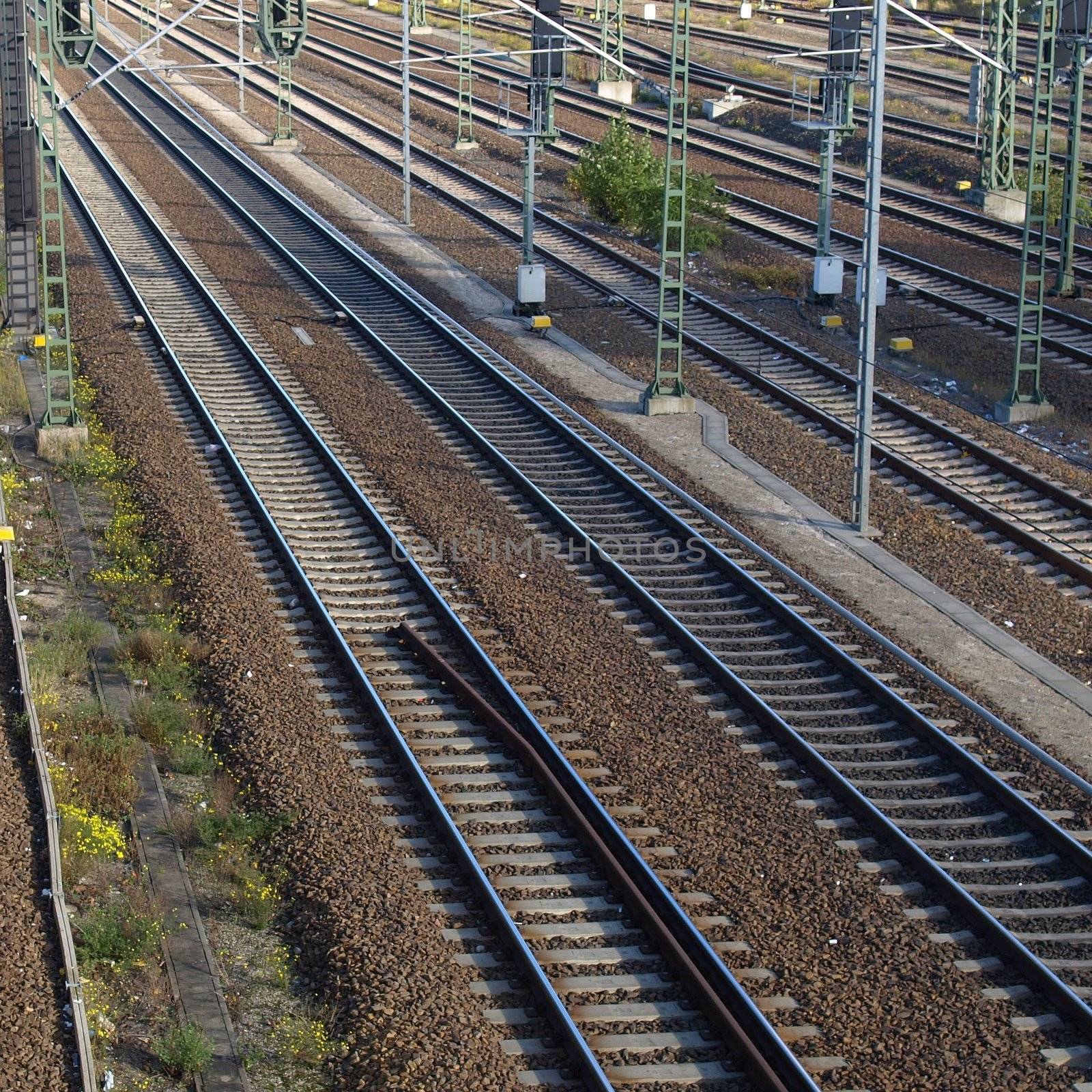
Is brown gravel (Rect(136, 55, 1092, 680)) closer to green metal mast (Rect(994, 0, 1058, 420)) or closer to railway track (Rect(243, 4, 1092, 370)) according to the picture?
green metal mast (Rect(994, 0, 1058, 420))

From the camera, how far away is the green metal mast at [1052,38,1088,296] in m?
25.2

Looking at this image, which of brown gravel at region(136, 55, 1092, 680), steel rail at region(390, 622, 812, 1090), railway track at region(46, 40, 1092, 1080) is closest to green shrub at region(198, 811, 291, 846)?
railway track at region(46, 40, 1092, 1080)

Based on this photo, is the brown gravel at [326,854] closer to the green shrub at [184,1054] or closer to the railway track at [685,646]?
the railway track at [685,646]

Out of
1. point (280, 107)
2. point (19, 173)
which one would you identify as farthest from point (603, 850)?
point (280, 107)

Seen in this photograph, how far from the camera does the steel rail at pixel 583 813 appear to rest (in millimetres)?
8492

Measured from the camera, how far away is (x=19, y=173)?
20828mm

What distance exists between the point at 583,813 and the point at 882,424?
10807 mm

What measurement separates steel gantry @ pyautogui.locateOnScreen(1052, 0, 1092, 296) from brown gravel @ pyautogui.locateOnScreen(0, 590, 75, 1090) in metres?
18.3

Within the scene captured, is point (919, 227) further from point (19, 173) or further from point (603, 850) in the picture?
point (603, 850)

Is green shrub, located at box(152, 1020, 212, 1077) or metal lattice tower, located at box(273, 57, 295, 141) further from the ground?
metal lattice tower, located at box(273, 57, 295, 141)

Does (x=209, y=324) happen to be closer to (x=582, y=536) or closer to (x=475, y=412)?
(x=475, y=412)

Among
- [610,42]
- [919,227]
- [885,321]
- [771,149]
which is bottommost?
[885,321]

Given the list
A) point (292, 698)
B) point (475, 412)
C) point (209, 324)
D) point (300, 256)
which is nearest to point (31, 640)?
point (292, 698)

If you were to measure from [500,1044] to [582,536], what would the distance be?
8.06m
